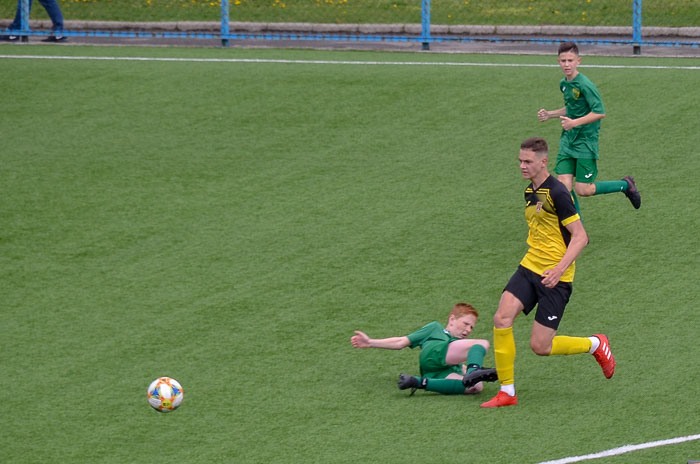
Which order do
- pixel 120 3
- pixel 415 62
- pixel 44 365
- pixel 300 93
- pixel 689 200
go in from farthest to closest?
pixel 120 3 < pixel 415 62 < pixel 300 93 < pixel 689 200 < pixel 44 365

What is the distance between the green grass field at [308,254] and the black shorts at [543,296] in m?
0.67

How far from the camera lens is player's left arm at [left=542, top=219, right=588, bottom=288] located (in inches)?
332

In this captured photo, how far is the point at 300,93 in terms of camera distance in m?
18.3

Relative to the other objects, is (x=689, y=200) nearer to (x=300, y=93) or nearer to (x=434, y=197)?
(x=434, y=197)

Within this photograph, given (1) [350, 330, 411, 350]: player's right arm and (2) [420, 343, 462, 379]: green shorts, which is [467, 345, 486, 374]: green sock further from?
(1) [350, 330, 411, 350]: player's right arm

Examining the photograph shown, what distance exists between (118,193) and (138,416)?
21.3ft

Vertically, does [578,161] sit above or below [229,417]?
above

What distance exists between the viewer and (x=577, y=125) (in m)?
11.7

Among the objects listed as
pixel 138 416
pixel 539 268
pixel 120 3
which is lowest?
pixel 138 416

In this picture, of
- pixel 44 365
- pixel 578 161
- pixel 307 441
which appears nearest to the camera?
pixel 307 441

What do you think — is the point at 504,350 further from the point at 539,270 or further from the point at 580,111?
the point at 580,111

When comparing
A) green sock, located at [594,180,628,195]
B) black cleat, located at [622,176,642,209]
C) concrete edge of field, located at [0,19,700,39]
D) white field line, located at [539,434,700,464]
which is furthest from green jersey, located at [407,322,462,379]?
concrete edge of field, located at [0,19,700,39]

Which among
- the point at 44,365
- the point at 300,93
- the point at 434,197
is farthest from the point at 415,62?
the point at 44,365

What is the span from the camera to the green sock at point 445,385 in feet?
30.2
